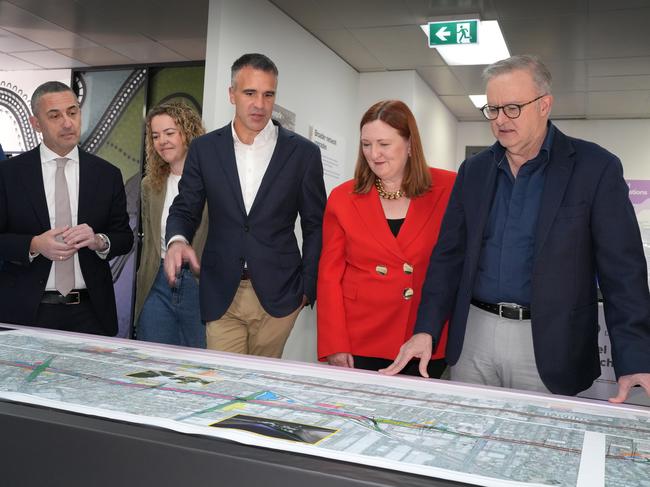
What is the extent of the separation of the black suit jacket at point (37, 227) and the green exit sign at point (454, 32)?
135 inches

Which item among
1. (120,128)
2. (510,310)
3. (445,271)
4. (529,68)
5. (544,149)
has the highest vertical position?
(120,128)

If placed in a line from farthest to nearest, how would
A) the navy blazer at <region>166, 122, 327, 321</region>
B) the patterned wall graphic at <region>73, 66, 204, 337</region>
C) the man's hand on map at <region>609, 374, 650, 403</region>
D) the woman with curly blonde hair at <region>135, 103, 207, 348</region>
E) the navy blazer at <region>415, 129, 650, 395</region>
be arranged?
the patterned wall graphic at <region>73, 66, 204, 337</region> < the woman with curly blonde hair at <region>135, 103, 207, 348</region> < the navy blazer at <region>166, 122, 327, 321</region> < the navy blazer at <region>415, 129, 650, 395</region> < the man's hand on map at <region>609, 374, 650, 403</region>

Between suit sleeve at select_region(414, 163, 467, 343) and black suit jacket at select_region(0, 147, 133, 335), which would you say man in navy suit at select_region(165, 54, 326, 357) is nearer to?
black suit jacket at select_region(0, 147, 133, 335)

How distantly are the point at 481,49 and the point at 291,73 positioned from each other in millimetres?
1816

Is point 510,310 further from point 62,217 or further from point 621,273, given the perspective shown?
point 62,217

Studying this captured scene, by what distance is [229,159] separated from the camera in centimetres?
258

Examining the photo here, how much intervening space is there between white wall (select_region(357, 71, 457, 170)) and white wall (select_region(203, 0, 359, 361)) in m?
0.15

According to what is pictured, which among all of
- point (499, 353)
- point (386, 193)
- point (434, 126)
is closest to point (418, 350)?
point (499, 353)

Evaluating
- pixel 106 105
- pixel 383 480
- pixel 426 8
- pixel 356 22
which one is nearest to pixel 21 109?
pixel 106 105

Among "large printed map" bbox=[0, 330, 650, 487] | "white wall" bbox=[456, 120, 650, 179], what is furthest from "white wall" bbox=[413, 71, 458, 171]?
"large printed map" bbox=[0, 330, 650, 487]

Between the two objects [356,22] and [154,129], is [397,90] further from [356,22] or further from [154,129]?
[154,129]

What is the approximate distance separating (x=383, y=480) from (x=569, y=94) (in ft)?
25.1

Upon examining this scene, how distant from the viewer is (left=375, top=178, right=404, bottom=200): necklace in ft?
7.88

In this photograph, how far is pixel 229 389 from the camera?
1.26 m
